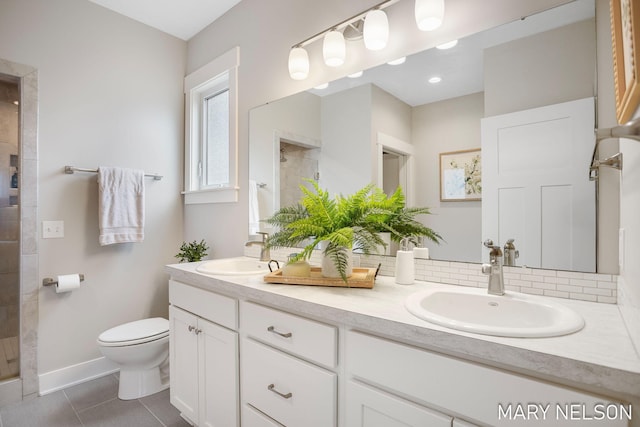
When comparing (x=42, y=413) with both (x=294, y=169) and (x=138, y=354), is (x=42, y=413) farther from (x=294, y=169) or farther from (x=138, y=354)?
(x=294, y=169)

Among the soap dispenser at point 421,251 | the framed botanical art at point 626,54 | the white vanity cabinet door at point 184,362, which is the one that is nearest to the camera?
the framed botanical art at point 626,54

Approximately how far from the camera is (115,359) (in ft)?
6.32

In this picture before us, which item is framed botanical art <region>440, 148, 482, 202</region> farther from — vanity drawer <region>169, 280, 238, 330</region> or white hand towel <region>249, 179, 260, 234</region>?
white hand towel <region>249, 179, 260, 234</region>

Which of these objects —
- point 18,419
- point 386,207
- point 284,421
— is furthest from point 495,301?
point 18,419

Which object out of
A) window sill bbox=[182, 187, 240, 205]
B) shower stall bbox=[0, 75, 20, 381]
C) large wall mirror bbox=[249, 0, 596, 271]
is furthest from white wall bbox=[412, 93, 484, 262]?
shower stall bbox=[0, 75, 20, 381]

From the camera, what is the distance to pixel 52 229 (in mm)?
2129

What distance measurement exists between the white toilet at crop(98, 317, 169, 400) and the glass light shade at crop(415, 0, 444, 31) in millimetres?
2203

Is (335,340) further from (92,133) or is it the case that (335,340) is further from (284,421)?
(92,133)

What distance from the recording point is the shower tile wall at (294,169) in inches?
73.2

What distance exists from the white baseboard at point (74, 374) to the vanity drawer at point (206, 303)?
110 centimetres

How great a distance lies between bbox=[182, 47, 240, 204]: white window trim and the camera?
234cm

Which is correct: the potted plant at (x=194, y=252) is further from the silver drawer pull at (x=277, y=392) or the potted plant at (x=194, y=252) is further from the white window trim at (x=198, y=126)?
the silver drawer pull at (x=277, y=392)

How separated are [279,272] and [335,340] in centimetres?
51

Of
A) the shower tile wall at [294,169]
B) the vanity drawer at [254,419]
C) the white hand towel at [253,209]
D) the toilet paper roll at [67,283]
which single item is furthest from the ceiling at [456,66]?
the toilet paper roll at [67,283]
